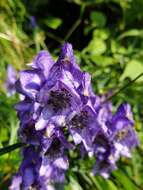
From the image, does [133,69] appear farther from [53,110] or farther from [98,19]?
[53,110]

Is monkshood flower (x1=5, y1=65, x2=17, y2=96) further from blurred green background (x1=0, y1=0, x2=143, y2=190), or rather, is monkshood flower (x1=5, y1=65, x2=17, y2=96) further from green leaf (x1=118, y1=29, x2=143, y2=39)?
green leaf (x1=118, y1=29, x2=143, y2=39)

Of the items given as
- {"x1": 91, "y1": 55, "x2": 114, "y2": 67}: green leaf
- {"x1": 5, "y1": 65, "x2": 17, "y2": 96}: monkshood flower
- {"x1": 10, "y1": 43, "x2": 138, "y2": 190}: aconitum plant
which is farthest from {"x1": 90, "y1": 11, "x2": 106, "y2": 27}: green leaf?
{"x1": 10, "y1": 43, "x2": 138, "y2": 190}: aconitum plant

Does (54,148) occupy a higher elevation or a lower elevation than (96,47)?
lower

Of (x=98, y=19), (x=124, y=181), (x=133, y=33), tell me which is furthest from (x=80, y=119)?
(x=98, y=19)

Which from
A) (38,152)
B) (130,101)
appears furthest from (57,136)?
(130,101)

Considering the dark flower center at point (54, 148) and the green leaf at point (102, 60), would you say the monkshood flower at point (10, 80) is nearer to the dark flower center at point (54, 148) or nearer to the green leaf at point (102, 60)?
the green leaf at point (102, 60)

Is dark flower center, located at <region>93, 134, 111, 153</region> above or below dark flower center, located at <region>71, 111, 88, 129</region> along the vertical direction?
above

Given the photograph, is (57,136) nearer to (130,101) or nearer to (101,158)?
(101,158)

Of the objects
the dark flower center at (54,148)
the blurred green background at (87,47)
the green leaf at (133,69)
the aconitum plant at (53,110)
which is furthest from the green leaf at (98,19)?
the dark flower center at (54,148)
